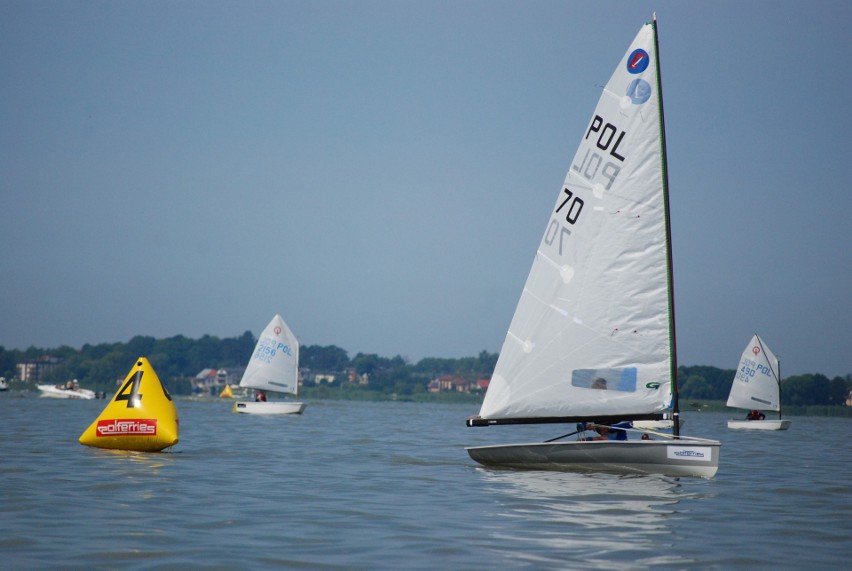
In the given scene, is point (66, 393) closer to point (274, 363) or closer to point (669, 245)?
point (274, 363)

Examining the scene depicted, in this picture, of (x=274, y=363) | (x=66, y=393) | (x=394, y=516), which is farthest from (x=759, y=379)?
(x=66, y=393)

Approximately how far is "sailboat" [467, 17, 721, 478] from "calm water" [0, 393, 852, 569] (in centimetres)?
139

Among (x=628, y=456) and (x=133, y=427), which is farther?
(x=133, y=427)

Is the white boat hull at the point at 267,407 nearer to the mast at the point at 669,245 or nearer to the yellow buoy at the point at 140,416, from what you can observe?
the yellow buoy at the point at 140,416

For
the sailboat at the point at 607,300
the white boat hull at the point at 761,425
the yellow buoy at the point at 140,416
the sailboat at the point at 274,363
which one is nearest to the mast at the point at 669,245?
the sailboat at the point at 607,300

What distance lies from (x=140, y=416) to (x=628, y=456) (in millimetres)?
11801

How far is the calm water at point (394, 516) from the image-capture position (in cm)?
1158

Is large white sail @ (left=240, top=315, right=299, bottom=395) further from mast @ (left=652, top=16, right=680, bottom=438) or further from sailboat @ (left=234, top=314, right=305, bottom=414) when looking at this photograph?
mast @ (left=652, top=16, right=680, bottom=438)

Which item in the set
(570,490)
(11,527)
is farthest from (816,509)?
(11,527)

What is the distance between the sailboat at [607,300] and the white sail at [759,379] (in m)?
49.2

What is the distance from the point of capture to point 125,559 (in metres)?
11.0

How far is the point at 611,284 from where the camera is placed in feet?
69.7

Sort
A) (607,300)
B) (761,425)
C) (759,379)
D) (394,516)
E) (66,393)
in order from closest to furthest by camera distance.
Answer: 1. (394,516)
2. (607,300)
3. (761,425)
4. (759,379)
5. (66,393)

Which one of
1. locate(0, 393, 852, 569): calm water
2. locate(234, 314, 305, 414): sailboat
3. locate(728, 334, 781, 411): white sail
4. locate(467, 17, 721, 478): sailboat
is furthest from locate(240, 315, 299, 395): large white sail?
locate(467, 17, 721, 478): sailboat
